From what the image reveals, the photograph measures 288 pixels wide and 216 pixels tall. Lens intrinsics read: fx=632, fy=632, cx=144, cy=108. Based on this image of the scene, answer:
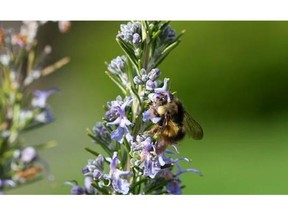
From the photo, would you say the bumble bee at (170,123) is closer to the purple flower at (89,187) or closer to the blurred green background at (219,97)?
the purple flower at (89,187)

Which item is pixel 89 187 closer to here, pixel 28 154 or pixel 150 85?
pixel 28 154

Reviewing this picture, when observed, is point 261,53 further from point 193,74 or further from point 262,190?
point 262,190

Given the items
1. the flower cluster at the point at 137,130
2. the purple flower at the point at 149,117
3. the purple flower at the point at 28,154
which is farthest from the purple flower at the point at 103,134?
the purple flower at the point at 28,154

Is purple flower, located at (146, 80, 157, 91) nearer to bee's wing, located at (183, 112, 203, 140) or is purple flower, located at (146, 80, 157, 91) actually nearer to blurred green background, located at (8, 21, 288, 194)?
bee's wing, located at (183, 112, 203, 140)

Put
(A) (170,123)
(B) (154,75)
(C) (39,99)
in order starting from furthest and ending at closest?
1. (C) (39,99)
2. (A) (170,123)
3. (B) (154,75)

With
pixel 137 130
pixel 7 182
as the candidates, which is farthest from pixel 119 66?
pixel 7 182

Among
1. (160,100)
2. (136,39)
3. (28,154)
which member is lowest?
(28,154)
